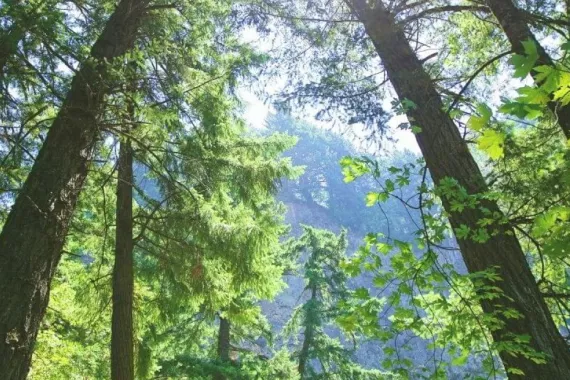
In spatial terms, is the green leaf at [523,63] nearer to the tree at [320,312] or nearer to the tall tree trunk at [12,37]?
the tall tree trunk at [12,37]

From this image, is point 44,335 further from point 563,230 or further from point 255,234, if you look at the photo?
point 563,230

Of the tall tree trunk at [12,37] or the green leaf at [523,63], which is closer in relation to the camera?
the green leaf at [523,63]

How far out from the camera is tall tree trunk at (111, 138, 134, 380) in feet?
16.1

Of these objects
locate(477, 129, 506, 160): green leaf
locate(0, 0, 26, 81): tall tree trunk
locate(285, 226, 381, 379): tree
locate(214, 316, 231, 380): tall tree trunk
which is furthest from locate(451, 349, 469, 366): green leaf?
locate(285, 226, 381, 379): tree

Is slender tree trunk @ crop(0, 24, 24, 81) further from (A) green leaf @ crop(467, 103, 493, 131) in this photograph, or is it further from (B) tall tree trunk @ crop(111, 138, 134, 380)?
(A) green leaf @ crop(467, 103, 493, 131)

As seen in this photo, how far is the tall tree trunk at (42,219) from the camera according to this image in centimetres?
246

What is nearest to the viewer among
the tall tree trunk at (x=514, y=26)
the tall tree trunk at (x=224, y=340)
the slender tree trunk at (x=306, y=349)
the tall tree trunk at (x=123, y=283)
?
the tall tree trunk at (x=514, y=26)

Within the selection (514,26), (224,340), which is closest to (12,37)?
(514,26)

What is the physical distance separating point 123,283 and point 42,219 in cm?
271

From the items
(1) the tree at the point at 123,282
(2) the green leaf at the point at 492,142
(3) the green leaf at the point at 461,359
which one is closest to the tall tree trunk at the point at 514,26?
(3) the green leaf at the point at 461,359

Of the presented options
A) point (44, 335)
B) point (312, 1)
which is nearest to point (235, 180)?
point (312, 1)

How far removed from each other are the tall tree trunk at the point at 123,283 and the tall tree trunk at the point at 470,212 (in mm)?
2766

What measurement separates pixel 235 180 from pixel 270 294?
1840 millimetres

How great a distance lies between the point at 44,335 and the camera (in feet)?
18.5
